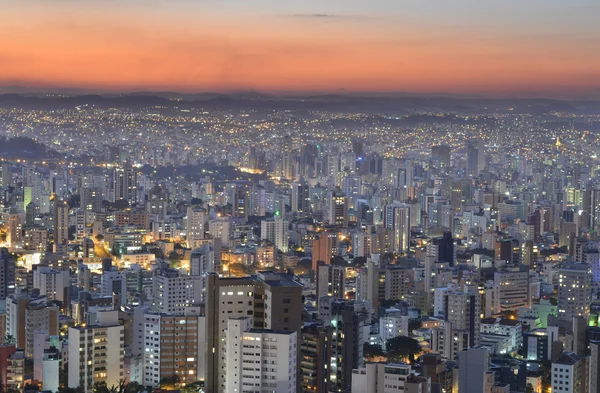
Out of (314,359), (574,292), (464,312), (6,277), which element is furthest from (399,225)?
(314,359)

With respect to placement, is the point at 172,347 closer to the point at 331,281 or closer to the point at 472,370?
the point at 472,370

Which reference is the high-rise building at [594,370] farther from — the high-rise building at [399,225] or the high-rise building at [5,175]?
the high-rise building at [5,175]

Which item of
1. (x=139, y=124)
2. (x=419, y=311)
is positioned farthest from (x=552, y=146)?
(x=419, y=311)

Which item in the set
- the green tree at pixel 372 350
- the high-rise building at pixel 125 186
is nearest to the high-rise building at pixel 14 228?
the high-rise building at pixel 125 186

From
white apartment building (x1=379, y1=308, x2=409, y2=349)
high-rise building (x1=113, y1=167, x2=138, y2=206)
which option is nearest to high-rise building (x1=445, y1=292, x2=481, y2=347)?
white apartment building (x1=379, y1=308, x2=409, y2=349)

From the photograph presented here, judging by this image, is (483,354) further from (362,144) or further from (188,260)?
(362,144)

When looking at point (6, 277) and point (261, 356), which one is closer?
point (261, 356)
